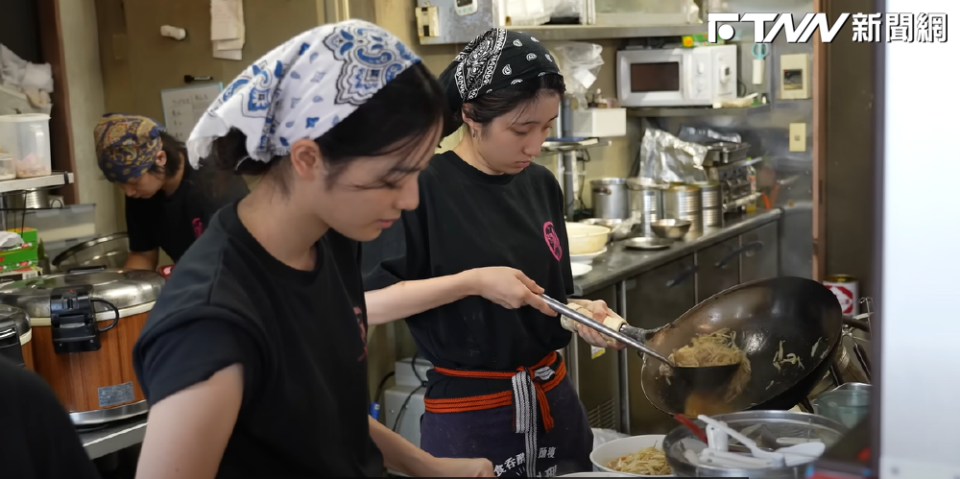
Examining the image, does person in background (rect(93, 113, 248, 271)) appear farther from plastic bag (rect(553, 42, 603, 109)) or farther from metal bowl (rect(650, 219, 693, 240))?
metal bowl (rect(650, 219, 693, 240))

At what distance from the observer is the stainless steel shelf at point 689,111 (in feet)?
14.4

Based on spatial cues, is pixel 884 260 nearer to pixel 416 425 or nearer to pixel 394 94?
pixel 394 94

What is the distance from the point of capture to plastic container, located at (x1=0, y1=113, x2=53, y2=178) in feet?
9.82

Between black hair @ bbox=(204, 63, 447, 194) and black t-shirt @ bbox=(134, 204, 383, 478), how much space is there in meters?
0.07

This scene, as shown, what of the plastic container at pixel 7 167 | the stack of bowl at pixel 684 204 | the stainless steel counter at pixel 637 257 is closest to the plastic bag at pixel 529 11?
the stainless steel counter at pixel 637 257

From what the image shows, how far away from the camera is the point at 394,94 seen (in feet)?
3.20

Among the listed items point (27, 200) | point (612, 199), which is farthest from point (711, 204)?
point (27, 200)

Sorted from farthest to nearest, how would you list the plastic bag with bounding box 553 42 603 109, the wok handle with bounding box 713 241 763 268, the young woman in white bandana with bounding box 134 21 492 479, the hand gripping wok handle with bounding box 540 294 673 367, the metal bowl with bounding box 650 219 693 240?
the wok handle with bounding box 713 241 763 268 → the plastic bag with bounding box 553 42 603 109 → the metal bowl with bounding box 650 219 693 240 → the hand gripping wok handle with bounding box 540 294 673 367 → the young woman in white bandana with bounding box 134 21 492 479

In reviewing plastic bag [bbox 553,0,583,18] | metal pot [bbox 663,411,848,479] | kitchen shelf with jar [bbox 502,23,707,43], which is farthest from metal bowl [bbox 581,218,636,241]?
metal pot [bbox 663,411,848,479]

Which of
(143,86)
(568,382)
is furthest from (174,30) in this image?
(568,382)

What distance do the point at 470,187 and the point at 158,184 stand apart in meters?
1.74

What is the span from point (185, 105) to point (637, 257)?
76.4 inches

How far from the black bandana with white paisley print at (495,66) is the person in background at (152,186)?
4.40 ft

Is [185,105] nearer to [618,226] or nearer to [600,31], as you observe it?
[600,31]
